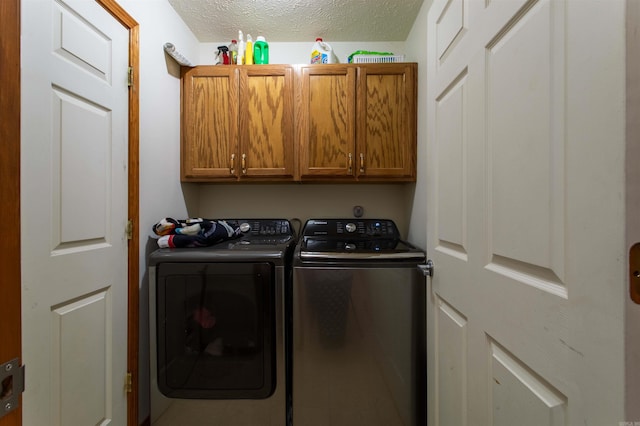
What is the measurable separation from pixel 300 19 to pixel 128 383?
235 cm

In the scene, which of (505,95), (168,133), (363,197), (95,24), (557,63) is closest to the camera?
(557,63)

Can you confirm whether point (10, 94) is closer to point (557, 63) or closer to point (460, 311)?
point (557, 63)

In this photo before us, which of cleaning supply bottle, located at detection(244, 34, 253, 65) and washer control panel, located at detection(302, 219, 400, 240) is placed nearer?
cleaning supply bottle, located at detection(244, 34, 253, 65)

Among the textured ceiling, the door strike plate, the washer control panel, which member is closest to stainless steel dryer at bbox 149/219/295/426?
the washer control panel

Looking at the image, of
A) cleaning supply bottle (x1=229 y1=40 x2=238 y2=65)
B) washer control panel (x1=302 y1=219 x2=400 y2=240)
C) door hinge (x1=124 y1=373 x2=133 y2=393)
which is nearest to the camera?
door hinge (x1=124 y1=373 x2=133 y2=393)

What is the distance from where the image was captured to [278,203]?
202cm

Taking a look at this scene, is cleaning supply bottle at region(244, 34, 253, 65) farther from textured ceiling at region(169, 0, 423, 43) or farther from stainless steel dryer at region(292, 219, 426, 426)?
stainless steel dryer at region(292, 219, 426, 426)

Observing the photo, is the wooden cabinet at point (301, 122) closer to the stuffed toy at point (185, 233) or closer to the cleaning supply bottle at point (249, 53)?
the cleaning supply bottle at point (249, 53)

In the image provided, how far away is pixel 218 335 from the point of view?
127 cm

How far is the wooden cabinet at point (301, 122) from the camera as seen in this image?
1679 millimetres

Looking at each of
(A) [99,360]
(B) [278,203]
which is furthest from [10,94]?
(B) [278,203]

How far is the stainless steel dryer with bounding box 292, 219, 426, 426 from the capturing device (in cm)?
125

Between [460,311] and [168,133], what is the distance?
71.4 inches

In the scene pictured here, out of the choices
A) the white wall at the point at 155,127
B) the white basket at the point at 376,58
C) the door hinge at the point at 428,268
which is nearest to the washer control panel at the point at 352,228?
the door hinge at the point at 428,268
